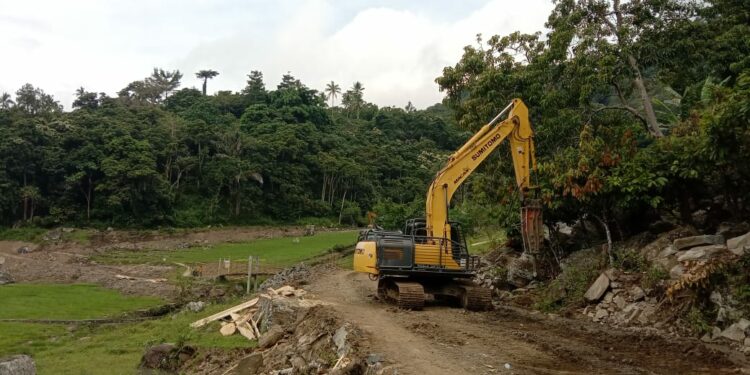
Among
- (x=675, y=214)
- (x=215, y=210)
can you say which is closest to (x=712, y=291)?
(x=675, y=214)

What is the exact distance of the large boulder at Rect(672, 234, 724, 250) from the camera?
13.3 metres

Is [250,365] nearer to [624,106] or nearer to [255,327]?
[255,327]

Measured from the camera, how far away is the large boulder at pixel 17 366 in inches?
541

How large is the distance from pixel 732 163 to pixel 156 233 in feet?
195

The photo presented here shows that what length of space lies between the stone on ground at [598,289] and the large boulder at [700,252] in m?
1.95

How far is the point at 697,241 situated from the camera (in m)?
13.5

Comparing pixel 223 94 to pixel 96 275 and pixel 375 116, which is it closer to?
pixel 375 116

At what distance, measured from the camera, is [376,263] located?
1498 centimetres

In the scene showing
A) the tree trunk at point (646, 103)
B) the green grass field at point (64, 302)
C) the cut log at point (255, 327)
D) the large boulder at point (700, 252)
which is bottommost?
the green grass field at point (64, 302)

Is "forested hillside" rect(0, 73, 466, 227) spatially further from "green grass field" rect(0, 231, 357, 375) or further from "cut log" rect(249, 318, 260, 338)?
"cut log" rect(249, 318, 260, 338)

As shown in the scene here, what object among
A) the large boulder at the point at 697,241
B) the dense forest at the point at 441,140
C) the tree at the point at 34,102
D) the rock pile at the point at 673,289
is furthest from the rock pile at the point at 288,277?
the tree at the point at 34,102

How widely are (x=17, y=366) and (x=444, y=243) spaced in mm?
11528

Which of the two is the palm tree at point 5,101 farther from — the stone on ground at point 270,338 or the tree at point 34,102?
the stone on ground at point 270,338

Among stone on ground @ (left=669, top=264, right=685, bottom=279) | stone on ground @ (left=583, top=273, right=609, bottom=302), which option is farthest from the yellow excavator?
stone on ground @ (left=669, top=264, right=685, bottom=279)
